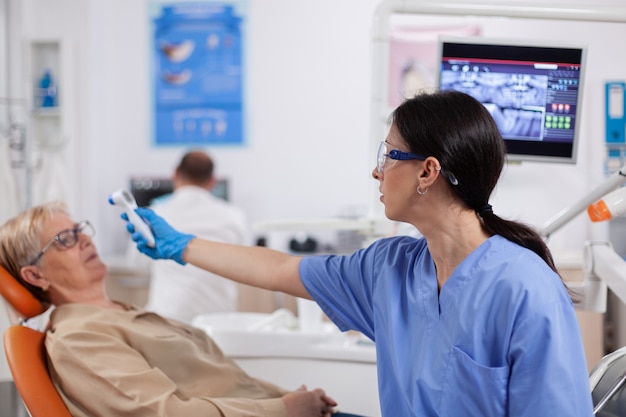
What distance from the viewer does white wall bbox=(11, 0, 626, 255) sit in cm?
437

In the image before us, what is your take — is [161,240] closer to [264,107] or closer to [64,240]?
[64,240]

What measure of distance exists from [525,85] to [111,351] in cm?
123

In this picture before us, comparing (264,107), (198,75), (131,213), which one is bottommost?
(131,213)

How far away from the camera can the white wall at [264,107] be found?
437 cm

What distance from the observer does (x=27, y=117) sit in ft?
10.5

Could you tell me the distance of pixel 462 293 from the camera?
1267 mm

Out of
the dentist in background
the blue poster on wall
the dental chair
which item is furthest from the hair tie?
the blue poster on wall

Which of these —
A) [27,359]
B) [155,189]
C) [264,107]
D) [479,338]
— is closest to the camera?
[479,338]

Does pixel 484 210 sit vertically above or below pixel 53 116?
below

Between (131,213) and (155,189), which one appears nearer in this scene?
(131,213)

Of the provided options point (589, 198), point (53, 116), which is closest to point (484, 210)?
point (589, 198)

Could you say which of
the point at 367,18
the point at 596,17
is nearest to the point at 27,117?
the point at 367,18

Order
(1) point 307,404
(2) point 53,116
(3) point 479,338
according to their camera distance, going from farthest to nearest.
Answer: (2) point 53,116 → (1) point 307,404 → (3) point 479,338

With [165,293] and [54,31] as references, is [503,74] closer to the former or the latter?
[165,293]
